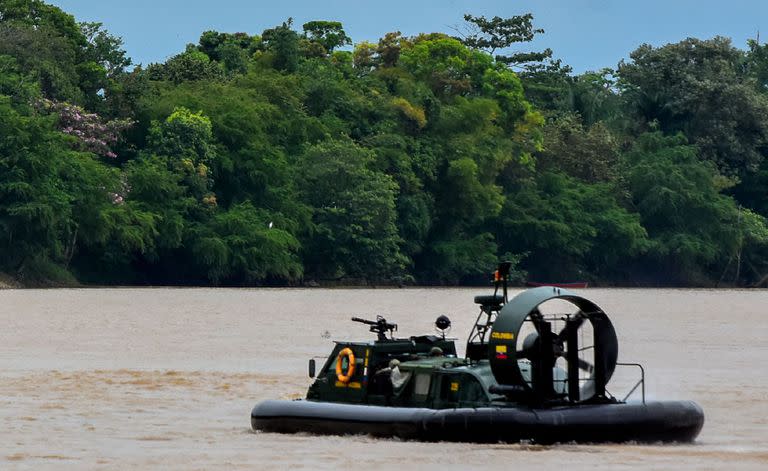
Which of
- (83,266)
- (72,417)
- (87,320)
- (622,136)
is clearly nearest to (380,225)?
(83,266)

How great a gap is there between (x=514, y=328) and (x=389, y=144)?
81.9m

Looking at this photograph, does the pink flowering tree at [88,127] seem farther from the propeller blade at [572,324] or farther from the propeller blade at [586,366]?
the propeller blade at [572,324]

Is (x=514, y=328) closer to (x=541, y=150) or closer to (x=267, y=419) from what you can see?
(x=267, y=419)

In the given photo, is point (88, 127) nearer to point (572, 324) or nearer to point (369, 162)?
point (369, 162)

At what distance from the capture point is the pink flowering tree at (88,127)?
9138cm

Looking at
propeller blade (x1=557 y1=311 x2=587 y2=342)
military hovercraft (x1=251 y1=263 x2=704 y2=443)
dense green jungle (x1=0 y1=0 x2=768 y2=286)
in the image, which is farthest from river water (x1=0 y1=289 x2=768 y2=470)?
dense green jungle (x1=0 y1=0 x2=768 y2=286)

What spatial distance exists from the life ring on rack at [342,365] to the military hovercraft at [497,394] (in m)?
0.01

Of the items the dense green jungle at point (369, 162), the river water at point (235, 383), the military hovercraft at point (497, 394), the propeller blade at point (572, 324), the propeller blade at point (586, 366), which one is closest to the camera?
the river water at point (235, 383)

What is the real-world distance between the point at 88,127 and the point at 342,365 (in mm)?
71046

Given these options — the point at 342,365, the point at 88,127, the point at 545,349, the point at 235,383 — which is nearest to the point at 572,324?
the point at 545,349

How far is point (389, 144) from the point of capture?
102 meters

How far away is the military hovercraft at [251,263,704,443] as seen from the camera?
20.8 m

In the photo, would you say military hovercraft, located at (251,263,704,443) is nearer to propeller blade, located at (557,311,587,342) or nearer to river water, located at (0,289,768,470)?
propeller blade, located at (557,311,587,342)

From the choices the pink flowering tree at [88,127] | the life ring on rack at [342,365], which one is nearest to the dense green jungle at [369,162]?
the pink flowering tree at [88,127]
